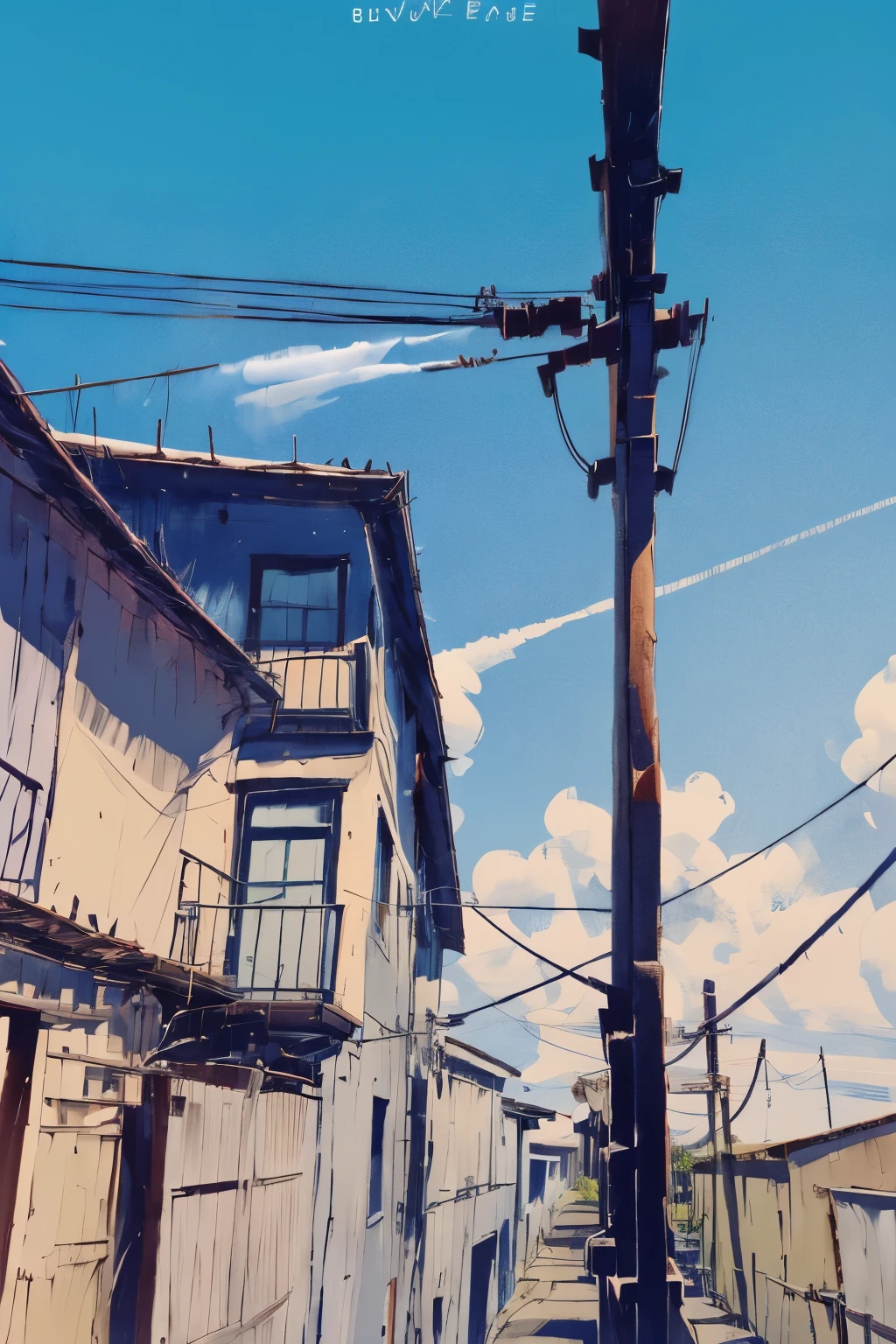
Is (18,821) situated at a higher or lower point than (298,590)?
lower

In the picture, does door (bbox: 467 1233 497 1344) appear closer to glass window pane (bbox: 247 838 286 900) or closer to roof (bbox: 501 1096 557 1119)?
roof (bbox: 501 1096 557 1119)

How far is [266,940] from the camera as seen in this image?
12500 millimetres

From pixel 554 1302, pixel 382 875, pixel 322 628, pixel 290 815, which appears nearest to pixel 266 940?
pixel 290 815

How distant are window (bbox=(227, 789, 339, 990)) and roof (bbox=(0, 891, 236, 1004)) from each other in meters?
4.15

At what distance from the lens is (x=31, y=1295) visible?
Result: 18.6 feet

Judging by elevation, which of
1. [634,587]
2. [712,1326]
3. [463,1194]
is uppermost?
[634,587]

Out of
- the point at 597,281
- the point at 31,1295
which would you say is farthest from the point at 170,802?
the point at 597,281

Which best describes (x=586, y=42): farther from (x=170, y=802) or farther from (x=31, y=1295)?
(x=31, y=1295)

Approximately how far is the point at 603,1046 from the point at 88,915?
3.85 metres

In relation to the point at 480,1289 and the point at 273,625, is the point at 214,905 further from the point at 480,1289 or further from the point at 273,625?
the point at 480,1289

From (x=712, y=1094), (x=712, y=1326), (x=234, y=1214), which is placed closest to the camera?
(x=234, y=1214)

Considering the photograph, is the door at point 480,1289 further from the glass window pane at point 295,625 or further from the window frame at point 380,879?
the glass window pane at point 295,625

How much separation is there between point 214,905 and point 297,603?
4.25 meters

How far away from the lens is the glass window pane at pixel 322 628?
13781mm
